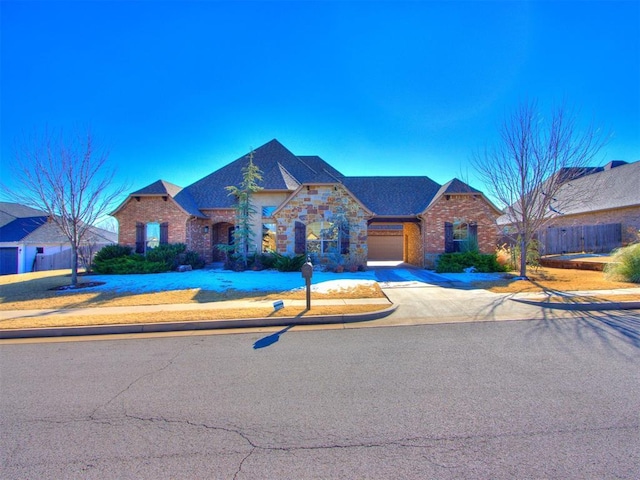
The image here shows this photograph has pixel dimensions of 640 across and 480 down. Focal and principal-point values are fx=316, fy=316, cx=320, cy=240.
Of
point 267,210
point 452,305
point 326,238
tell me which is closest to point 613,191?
point 326,238

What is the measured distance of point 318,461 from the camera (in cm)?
270

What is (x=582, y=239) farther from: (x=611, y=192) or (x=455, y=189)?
(x=455, y=189)

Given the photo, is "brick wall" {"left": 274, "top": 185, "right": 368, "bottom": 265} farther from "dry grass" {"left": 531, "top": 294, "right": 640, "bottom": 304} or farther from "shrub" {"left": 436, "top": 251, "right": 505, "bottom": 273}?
"dry grass" {"left": 531, "top": 294, "right": 640, "bottom": 304}

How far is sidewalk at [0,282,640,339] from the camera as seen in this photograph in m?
7.07

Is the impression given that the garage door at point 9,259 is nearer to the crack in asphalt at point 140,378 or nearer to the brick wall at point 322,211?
the brick wall at point 322,211

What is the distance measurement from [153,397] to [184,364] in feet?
3.59

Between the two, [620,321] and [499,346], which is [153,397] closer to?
[499,346]

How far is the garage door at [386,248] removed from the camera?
1088 inches

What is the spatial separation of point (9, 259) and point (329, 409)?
33.0m

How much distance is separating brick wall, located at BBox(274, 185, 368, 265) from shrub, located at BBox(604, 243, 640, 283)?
10.5m

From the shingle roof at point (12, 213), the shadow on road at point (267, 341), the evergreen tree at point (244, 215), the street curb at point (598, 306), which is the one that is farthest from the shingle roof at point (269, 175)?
the shingle roof at point (12, 213)

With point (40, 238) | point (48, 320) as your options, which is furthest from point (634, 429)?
point (40, 238)

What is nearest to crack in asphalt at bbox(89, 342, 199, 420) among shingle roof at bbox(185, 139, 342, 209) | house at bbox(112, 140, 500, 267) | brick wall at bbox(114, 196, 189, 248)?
house at bbox(112, 140, 500, 267)

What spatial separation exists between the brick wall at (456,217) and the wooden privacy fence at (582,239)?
5054 millimetres
